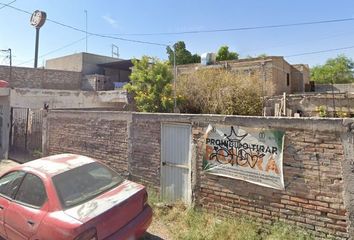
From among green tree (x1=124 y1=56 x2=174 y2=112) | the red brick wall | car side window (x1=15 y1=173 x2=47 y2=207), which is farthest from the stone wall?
green tree (x1=124 y1=56 x2=174 y2=112)

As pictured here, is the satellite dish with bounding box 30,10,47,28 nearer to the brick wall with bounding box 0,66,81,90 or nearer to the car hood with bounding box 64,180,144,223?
the brick wall with bounding box 0,66,81,90

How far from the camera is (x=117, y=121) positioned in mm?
7965

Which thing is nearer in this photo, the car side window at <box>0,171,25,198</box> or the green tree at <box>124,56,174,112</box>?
the car side window at <box>0,171,25,198</box>

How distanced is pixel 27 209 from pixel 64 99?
12109mm

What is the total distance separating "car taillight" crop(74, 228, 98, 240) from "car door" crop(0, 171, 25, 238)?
1.68 meters

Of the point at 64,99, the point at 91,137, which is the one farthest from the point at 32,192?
the point at 64,99

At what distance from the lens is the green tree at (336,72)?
4916 cm

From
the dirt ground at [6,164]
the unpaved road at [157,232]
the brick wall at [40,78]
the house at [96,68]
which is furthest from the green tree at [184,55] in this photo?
the unpaved road at [157,232]

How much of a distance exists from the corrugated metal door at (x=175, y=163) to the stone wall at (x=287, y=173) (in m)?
0.17

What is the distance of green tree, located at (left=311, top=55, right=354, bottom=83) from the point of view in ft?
161

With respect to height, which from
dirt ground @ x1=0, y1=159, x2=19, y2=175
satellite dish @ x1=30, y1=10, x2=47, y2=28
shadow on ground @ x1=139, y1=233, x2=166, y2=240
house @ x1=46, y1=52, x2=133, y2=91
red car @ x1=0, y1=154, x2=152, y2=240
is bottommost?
shadow on ground @ x1=139, y1=233, x2=166, y2=240

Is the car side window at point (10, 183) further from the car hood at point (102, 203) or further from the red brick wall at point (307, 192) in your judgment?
the red brick wall at point (307, 192)

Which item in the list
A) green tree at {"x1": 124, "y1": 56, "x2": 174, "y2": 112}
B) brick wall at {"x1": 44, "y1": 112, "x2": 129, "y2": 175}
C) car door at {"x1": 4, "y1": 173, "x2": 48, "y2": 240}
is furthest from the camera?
green tree at {"x1": 124, "y1": 56, "x2": 174, "y2": 112}

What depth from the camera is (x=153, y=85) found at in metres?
12.0
